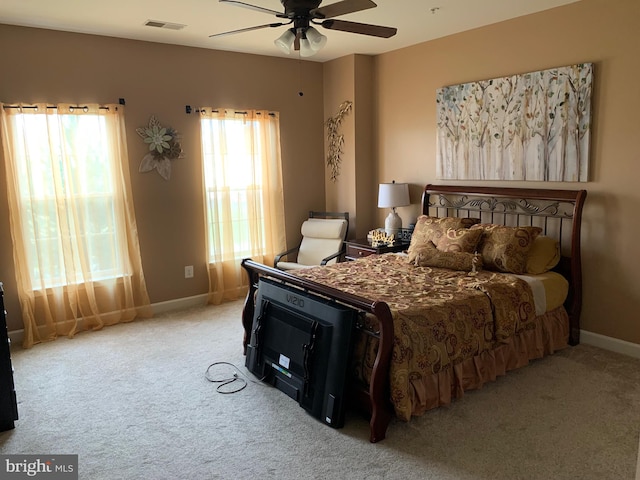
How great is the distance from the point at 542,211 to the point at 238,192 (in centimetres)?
301

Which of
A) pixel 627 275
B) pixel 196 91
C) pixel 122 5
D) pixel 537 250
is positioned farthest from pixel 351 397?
pixel 196 91

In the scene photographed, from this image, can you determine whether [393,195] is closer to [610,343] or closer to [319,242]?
[319,242]

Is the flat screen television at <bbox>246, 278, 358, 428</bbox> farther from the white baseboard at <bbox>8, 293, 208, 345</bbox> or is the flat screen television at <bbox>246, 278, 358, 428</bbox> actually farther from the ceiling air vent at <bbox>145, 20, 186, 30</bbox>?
the ceiling air vent at <bbox>145, 20, 186, 30</bbox>

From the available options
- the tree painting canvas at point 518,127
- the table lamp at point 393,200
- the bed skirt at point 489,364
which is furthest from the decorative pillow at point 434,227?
the bed skirt at point 489,364

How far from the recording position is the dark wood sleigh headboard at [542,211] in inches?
Answer: 152

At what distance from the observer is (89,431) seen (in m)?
2.91

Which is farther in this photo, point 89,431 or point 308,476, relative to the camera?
point 89,431

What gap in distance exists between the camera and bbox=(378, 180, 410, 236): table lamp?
5086 millimetres

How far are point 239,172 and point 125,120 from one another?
49.2 inches

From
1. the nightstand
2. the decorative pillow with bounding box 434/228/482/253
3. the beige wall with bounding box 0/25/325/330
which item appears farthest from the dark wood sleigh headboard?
the beige wall with bounding box 0/25/325/330

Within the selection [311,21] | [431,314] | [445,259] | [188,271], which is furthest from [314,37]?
[188,271]

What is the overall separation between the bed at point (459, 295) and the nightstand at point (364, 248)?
12.4 inches

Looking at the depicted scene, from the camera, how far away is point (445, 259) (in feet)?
13.1

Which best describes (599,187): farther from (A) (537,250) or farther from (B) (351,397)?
(B) (351,397)
